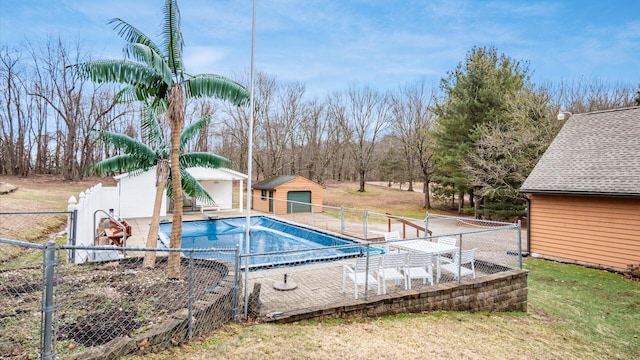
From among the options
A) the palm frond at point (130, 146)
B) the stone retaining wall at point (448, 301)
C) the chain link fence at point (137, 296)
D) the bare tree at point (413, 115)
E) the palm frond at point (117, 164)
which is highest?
the bare tree at point (413, 115)

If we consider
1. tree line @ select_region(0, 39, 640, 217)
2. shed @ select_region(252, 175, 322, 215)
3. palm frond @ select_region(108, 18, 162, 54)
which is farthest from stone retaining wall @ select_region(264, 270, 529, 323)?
shed @ select_region(252, 175, 322, 215)

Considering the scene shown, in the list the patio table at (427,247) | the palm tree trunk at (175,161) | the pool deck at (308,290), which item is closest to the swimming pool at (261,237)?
the pool deck at (308,290)

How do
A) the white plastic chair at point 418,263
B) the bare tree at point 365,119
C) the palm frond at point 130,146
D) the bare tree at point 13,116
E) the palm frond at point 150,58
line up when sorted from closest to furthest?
the palm frond at point 150,58 < the white plastic chair at point 418,263 < the palm frond at point 130,146 < the bare tree at point 13,116 < the bare tree at point 365,119

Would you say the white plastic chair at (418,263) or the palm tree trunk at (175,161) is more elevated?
the palm tree trunk at (175,161)

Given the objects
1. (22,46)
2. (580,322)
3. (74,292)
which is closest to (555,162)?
(580,322)

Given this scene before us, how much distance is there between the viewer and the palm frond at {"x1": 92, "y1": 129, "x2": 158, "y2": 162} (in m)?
7.27

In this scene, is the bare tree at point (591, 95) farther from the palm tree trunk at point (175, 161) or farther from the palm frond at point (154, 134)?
the palm tree trunk at point (175, 161)

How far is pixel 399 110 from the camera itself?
114 feet

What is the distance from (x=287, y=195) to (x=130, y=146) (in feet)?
46.7

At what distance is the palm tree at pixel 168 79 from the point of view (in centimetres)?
581

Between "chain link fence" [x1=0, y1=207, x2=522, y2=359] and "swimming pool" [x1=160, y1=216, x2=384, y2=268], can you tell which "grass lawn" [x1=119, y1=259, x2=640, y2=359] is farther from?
"swimming pool" [x1=160, y1=216, x2=384, y2=268]

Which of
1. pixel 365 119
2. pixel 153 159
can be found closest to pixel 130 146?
pixel 153 159

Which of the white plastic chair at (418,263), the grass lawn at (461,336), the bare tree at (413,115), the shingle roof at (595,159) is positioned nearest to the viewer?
the grass lawn at (461,336)

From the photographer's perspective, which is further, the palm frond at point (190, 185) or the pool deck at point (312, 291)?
the palm frond at point (190, 185)
